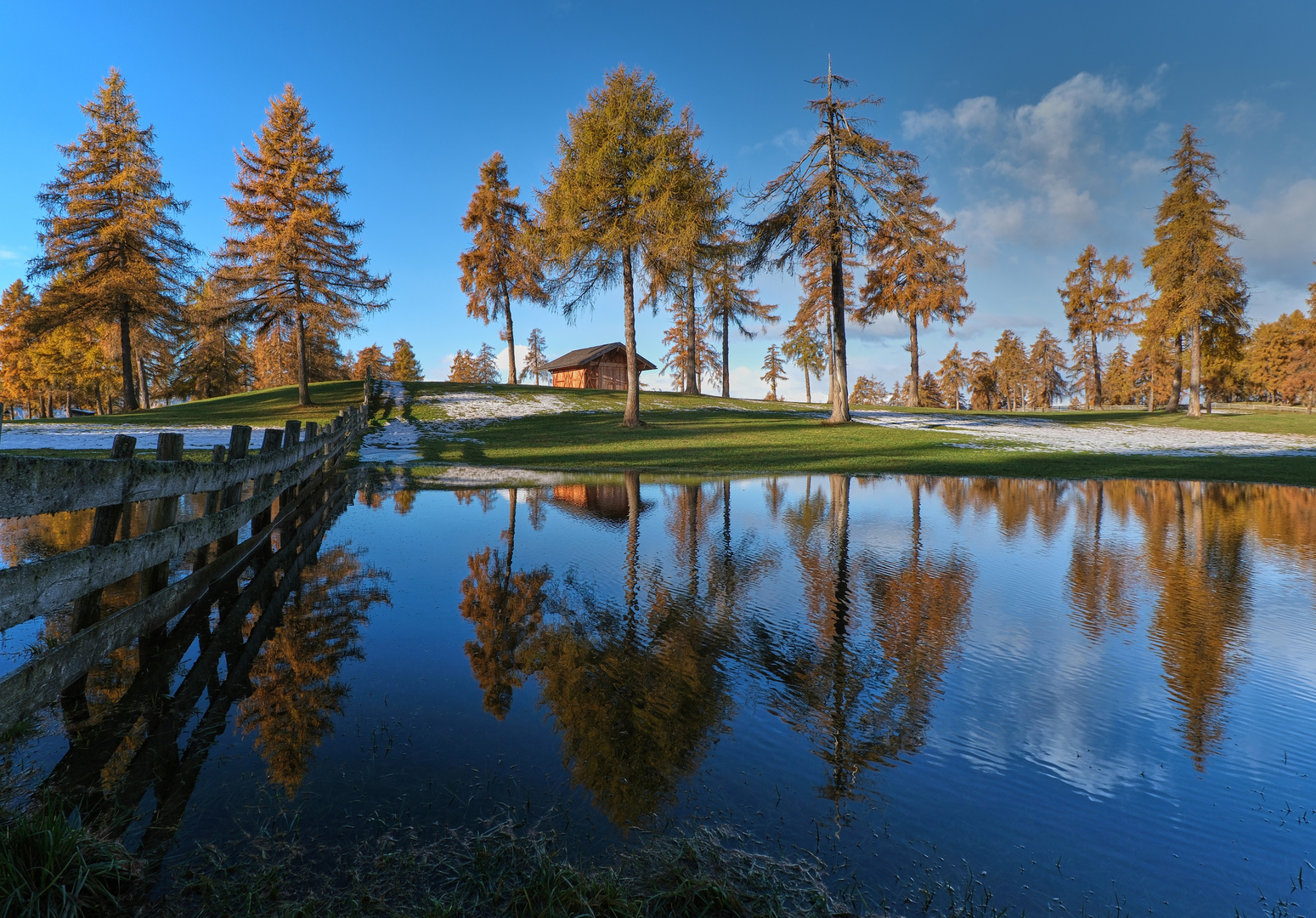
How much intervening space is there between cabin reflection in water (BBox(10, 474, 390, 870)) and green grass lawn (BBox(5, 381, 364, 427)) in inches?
848

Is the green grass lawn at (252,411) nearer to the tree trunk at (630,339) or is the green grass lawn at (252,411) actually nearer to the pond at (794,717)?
the tree trunk at (630,339)

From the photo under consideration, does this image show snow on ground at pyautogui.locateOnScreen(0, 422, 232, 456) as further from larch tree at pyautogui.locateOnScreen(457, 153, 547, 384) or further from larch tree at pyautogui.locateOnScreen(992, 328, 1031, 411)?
larch tree at pyautogui.locateOnScreen(992, 328, 1031, 411)

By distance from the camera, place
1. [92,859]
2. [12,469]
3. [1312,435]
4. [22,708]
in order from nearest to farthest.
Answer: [92,859] < [12,469] < [22,708] < [1312,435]

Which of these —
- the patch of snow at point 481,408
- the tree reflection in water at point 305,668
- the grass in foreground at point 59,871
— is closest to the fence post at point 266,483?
the tree reflection in water at point 305,668

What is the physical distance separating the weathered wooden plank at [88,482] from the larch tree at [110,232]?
36.0 meters

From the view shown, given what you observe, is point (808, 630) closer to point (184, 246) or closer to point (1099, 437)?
point (1099, 437)

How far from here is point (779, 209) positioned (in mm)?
27281

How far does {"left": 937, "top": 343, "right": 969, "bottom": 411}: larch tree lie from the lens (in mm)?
87438

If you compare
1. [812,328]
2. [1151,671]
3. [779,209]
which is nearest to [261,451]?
[1151,671]

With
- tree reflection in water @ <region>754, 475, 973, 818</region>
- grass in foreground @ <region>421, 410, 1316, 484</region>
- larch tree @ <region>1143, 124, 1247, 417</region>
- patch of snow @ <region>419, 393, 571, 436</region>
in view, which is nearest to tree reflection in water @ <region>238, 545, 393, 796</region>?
tree reflection in water @ <region>754, 475, 973, 818</region>

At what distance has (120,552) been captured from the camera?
3.63m

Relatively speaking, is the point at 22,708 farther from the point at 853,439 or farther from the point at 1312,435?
the point at 1312,435

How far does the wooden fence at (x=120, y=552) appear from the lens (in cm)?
284

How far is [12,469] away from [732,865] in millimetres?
3609
